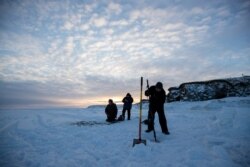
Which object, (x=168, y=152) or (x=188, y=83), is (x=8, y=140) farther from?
(x=188, y=83)

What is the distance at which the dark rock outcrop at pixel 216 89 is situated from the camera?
22719 millimetres

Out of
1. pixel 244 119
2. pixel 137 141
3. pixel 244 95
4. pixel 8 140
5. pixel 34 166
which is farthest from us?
pixel 244 95

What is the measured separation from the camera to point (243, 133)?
287 inches

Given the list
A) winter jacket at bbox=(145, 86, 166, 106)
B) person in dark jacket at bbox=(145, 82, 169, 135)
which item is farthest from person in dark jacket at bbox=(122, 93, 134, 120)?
winter jacket at bbox=(145, 86, 166, 106)

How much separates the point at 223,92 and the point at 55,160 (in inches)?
875

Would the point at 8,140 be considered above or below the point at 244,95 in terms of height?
below

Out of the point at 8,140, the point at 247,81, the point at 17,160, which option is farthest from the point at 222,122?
the point at 247,81

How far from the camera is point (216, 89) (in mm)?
23422

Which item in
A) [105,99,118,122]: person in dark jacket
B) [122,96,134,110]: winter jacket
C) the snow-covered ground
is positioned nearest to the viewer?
the snow-covered ground

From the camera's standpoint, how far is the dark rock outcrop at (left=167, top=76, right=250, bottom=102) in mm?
22719

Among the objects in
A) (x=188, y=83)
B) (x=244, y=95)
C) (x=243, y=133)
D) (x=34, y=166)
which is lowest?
(x=34, y=166)

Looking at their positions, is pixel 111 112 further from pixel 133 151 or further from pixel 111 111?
pixel 133 151

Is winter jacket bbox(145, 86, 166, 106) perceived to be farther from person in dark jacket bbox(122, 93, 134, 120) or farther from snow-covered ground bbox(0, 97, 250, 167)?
person in dark jacket bbox(122, 93, 134, 120)

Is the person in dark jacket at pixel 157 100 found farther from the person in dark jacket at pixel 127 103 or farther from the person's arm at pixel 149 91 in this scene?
the person in dark jacket at pixel 127 103
